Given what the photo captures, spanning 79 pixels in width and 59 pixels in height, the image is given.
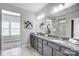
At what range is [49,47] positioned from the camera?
6.78 feet

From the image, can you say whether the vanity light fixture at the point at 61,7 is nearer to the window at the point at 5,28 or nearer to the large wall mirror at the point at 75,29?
the large wall mirror at the point at 75,29

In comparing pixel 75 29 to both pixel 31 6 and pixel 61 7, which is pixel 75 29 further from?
pixel 31 6

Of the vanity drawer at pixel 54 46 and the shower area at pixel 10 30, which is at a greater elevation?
the shower area at pixel 10 30

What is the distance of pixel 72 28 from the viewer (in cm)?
189

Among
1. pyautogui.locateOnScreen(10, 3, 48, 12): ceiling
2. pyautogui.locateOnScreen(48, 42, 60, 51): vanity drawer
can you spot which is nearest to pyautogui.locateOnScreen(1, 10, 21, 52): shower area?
pyautogui.locateOnScreen(10, 3, 48, 12): ceiling

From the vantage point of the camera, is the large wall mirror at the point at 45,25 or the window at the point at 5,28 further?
the large wall mirror at the point at 45,25

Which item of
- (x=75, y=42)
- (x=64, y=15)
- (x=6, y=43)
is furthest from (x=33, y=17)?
(x=75, y=42)

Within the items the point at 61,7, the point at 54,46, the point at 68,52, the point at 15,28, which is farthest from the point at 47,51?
the point at 61,7

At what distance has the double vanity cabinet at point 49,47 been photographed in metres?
1.58

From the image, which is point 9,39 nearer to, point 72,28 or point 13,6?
point 13,6

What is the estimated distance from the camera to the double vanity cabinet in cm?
158

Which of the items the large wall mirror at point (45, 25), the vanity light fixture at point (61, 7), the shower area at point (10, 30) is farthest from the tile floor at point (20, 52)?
the vanity light fixture at point (61, 7)

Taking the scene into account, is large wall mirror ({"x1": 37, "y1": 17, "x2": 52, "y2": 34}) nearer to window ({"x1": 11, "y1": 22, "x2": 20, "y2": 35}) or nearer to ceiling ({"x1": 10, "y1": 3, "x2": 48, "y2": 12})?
ceiling ({"x1": 10, "y1": 3, "x2": 48, "y2": 12})

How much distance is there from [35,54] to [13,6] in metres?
1.30
